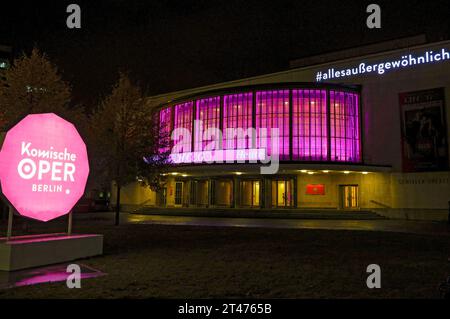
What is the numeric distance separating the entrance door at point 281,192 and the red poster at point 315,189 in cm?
186

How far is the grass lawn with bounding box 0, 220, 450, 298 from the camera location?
727 centimetres

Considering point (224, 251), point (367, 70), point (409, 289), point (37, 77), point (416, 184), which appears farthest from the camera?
point (367, 70)

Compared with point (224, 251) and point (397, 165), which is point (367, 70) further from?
point (224, 251)

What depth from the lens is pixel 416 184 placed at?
34312mm

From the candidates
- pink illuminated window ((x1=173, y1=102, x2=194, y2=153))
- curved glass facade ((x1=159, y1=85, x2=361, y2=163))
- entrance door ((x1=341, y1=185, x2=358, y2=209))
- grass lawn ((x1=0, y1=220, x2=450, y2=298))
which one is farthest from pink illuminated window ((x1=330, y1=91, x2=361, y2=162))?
grass lawn ((x1=0, y1=220, x2=450, y2=298))

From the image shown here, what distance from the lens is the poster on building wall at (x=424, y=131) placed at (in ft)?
110

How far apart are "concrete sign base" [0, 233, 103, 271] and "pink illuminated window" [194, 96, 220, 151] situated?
31.4 metres

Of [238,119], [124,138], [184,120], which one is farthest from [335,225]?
[184,120]

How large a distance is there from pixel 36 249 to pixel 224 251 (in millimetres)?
5602

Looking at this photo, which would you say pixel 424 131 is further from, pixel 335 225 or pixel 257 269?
pixel 257 269

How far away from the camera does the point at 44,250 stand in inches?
393

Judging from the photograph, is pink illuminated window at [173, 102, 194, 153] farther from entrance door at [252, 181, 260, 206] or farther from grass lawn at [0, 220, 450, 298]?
grass lawn at [0, 220, 450, 298]

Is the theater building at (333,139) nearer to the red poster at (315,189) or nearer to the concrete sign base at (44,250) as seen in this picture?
the red poster at (315,189)
